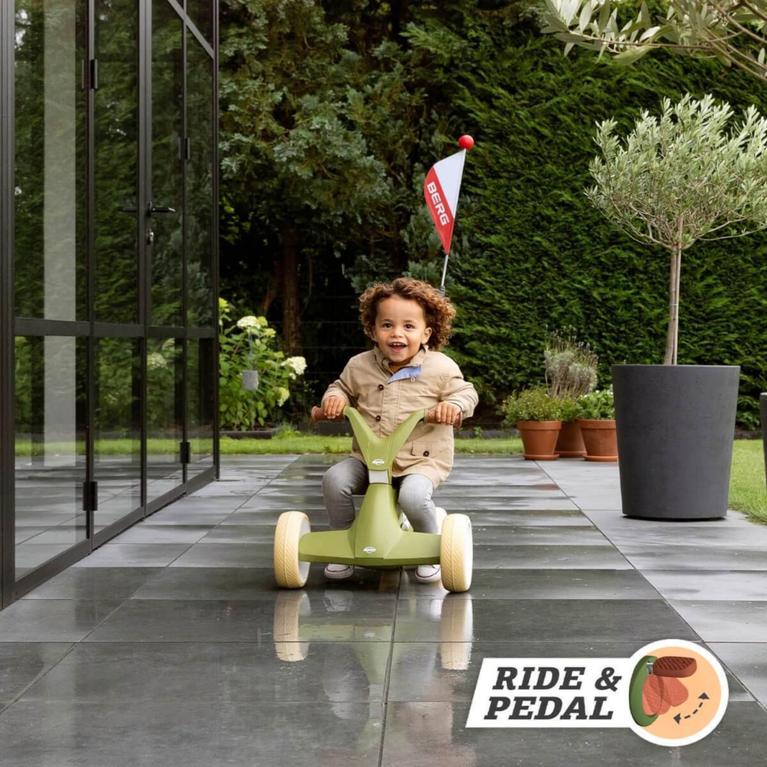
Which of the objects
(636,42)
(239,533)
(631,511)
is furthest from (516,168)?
(636,42)

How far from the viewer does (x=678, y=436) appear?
21.1ft

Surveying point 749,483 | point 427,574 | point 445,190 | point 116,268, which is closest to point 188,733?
point 427,574

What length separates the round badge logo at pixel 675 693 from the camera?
2809 millimetres

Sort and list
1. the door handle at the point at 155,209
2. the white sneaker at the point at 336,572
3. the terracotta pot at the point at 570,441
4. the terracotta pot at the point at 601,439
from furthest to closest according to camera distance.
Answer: the terracotta pot at the point at 570,441 < the terracotta pot at the point at 601,439 < the door handle at the point at 155,209 < the white sneaker at the point at 336,572

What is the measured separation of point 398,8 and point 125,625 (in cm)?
1184

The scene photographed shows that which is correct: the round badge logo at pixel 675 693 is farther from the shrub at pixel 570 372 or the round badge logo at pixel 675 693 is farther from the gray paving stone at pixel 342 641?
the shrub at pixel 570 372

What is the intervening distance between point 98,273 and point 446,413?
2.11 m

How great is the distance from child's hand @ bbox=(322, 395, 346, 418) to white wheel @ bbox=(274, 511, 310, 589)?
16.2 inches

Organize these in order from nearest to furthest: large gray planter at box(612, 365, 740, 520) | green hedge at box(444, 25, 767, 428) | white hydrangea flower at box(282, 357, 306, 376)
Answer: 1. large gray planter at box(612, 365, 740, 520)
2. green hedge at box(444, 25, 767, 428)
3. white hydrangea flower at box(282, 357, 306, 376)

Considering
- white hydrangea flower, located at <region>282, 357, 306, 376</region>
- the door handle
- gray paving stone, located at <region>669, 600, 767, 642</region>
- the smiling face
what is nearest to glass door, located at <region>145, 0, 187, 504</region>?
the door handle

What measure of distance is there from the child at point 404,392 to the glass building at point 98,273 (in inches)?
45.3

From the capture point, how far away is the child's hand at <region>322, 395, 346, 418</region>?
454cm

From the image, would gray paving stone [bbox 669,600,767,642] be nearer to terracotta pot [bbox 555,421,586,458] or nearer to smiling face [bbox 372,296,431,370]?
smiling face [bbox 372,296,431,370]

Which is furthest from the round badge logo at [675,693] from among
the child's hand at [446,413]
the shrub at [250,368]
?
the shrub at [250,368]
